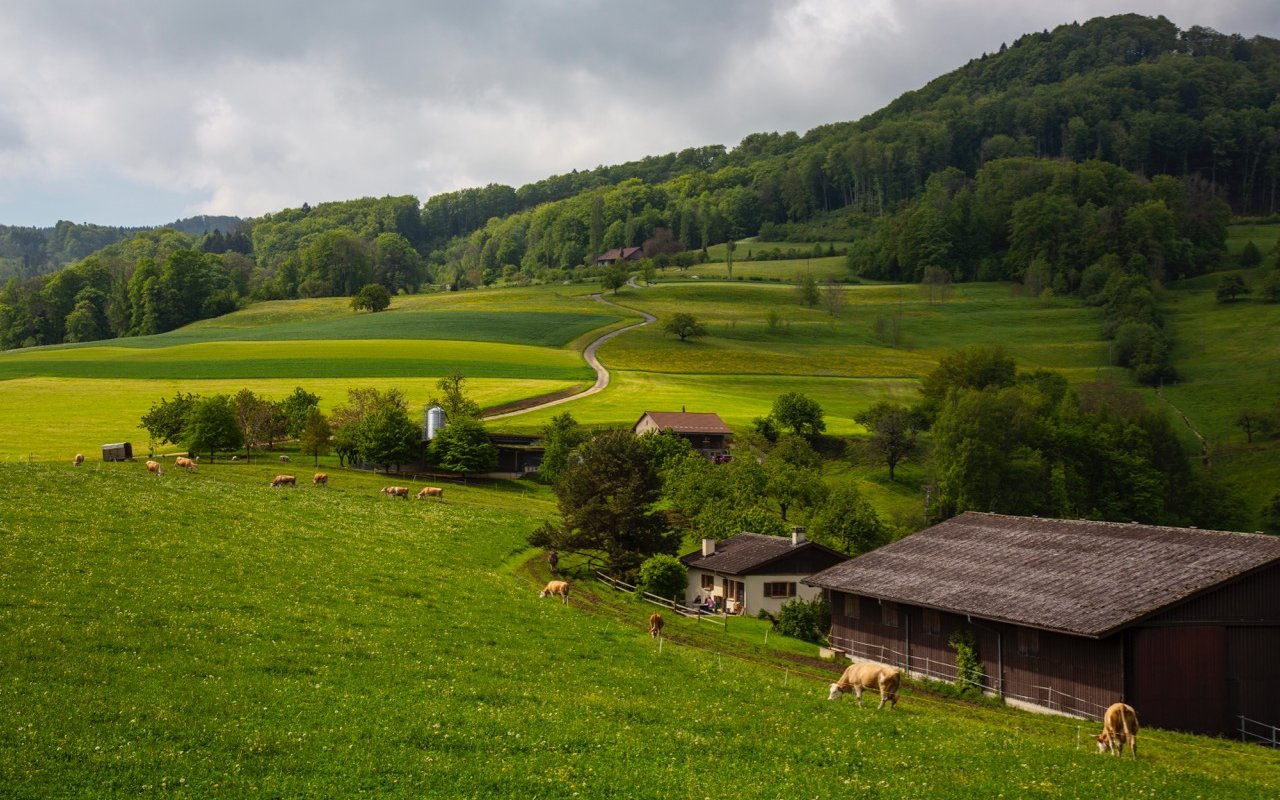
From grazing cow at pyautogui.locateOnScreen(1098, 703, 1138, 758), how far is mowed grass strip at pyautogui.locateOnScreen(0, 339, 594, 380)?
315 ft

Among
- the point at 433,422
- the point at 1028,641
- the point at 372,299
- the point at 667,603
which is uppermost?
the point at 372,299

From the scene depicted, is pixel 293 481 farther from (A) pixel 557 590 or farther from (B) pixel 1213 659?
(B) pixel 1213 659

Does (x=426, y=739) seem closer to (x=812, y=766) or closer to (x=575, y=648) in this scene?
(x=812, y=766)

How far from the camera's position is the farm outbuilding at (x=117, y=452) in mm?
66188

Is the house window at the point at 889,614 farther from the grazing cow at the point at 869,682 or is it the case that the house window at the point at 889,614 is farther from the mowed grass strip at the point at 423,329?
the mowed grass strip at the point at 423,329

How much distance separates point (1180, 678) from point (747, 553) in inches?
903

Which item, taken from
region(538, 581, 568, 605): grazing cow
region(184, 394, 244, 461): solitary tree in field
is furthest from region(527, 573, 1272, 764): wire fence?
region(184, 394, 244, 461): solitary tree in field

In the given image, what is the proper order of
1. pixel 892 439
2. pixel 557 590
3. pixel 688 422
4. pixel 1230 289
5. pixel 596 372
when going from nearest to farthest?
1. pixel 557 590
2. pixel 892 439
3. pixel 688 422
4. pixel 596 372
5. pixel 1230 289

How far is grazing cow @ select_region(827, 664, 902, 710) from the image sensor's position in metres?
25.9

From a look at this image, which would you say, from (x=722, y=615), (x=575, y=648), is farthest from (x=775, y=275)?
(x=575, y=648)

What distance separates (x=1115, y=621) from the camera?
31000 mm

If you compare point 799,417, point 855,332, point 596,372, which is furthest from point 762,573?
point 855,332

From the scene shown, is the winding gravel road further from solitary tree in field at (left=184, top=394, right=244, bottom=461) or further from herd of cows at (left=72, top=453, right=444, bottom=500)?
herd of cows at (left=72, top=453, right=444, bottom=500)

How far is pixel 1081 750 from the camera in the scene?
2236 centimetres
